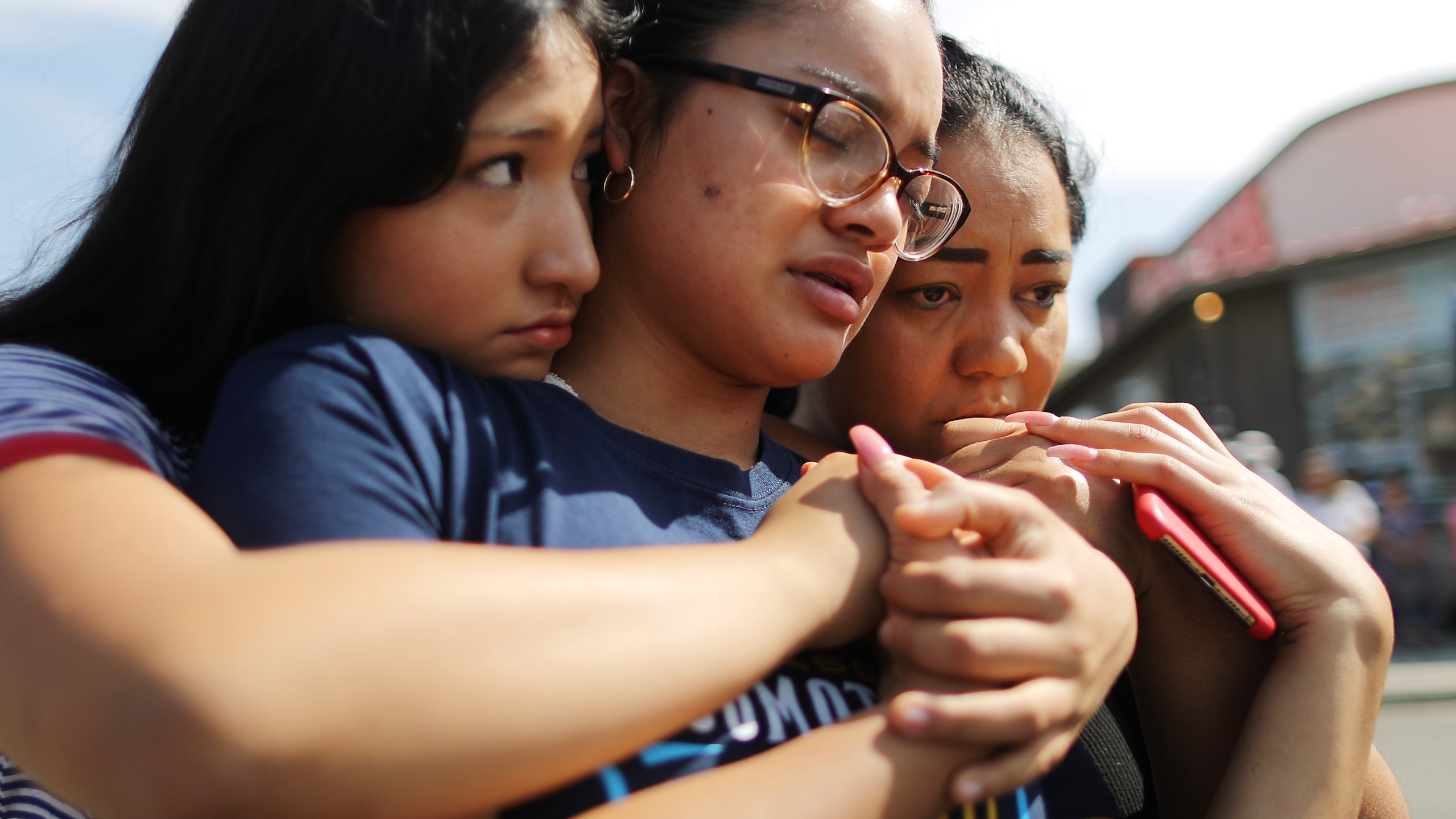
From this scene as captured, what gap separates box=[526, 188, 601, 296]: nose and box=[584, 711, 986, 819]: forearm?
706mm

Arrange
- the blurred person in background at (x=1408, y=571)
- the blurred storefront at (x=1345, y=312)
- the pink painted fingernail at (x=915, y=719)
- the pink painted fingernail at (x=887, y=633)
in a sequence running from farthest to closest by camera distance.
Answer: the blurred storefront at (x=1345, y=312)
the blurred person in background at (x=1408, y=571)
the pink painted fingernail at (x=887, y=633)
the pink painted fingernail at (x=915, y=719)

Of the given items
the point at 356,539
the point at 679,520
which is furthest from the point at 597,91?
the point at 356,539

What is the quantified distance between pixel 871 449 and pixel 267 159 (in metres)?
0.84

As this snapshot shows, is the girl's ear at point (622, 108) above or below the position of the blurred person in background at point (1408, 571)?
above

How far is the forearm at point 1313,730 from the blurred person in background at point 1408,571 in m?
10.7

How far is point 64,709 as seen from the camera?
2.63ft

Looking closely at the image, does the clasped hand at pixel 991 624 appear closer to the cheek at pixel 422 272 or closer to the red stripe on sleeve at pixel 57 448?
the cheek at pixel 422 272

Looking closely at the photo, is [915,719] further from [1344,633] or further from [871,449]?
[1344,633]

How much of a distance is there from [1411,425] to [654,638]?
13.3m

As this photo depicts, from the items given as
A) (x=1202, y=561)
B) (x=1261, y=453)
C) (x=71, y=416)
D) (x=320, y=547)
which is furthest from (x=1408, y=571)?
(x=71, y=416)

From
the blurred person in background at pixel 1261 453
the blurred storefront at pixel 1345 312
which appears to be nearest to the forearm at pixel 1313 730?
the blurred person in background at pixel 1261 453

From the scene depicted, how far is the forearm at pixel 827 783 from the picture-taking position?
964 mm

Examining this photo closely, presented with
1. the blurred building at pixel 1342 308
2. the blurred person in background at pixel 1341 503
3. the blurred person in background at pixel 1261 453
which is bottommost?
the blurred person in background at pixel 1341 503

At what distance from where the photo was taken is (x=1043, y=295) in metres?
2.14
